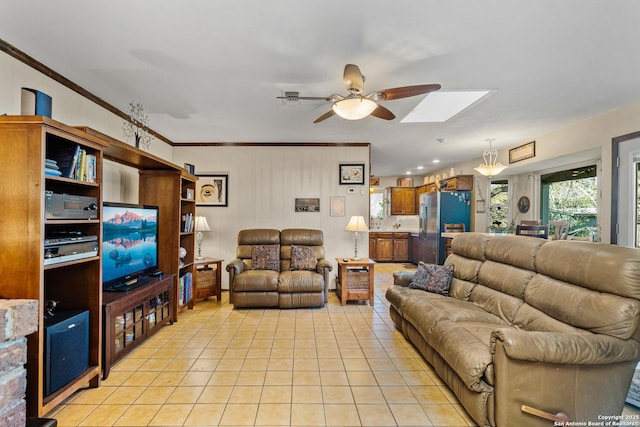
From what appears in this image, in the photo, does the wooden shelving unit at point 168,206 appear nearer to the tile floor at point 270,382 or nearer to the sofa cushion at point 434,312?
Answer: the tile floor at point 270,382

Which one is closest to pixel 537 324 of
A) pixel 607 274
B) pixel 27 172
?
pixel 607 274

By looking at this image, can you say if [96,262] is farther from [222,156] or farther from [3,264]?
[222,156]

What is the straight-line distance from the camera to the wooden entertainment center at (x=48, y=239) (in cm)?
168

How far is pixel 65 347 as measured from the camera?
6.28 feet

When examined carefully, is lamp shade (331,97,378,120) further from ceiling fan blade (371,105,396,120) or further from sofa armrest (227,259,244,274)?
sofa armrest (227,259,244,274)

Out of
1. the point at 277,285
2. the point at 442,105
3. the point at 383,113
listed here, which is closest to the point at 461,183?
the point at 442,105

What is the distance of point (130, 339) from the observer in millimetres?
2705

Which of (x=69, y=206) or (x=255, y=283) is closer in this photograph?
(x=69, y=206)

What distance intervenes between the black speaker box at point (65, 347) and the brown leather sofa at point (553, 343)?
8.21 ft

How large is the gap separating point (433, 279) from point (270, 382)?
2021 mm

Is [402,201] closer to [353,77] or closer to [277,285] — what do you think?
[277,285]

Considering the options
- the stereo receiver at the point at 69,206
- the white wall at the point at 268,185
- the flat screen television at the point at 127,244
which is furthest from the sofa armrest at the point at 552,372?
the white wall at the point at 268,185

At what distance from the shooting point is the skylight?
122 inches

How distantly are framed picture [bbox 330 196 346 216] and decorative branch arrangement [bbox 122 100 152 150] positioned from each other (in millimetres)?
2832
